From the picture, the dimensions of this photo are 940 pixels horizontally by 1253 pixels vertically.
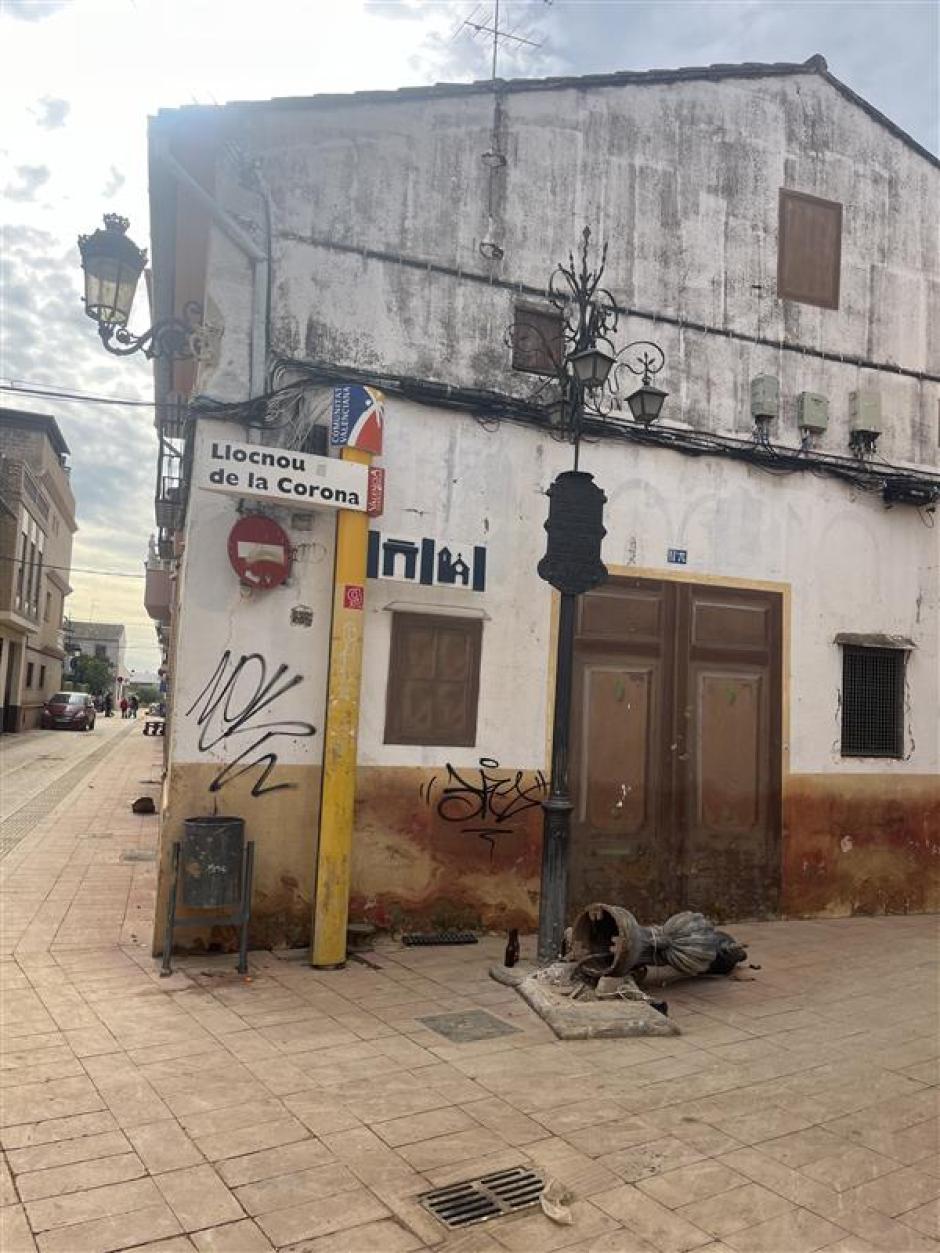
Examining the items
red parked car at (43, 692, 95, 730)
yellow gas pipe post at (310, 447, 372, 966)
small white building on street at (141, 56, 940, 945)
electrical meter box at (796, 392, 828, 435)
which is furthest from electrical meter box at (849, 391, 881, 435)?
red parked car at (43, 692, 95, 730)

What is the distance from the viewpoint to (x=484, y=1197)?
12.2ft

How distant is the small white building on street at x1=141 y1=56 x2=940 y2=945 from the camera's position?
24.1 ft

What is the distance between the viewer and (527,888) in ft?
26.9

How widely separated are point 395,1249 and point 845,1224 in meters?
1.80

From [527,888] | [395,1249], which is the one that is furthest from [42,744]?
[395,1249]

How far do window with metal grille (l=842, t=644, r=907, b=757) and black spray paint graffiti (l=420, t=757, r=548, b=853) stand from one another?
3838 millimetres

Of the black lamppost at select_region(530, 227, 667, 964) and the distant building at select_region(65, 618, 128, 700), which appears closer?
the black lamppost at select_region(530, 227, 667, 964)

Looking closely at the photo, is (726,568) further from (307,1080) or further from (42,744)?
(42,744)

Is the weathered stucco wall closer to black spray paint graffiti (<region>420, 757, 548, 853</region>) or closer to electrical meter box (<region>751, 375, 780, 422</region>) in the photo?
electrical meter box (<region>751, 375, 780, 422</region>)

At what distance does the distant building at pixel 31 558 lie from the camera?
32.1 meters

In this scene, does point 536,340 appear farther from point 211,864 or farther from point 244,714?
point 211,864

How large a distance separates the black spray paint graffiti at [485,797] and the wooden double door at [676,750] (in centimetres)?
51

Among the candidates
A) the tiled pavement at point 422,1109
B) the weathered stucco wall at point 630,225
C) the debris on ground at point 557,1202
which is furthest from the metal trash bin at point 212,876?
the weathered stucco wall at point 630,225

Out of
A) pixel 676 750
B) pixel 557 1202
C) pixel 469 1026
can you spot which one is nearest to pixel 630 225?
pixel 676 750
